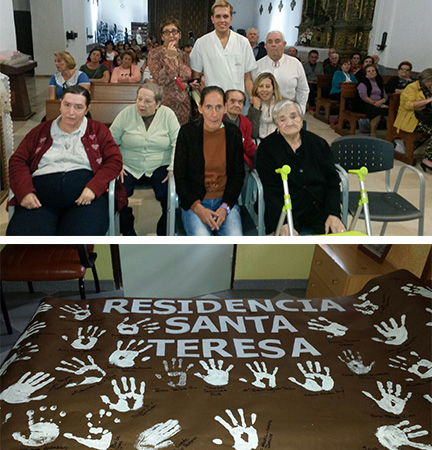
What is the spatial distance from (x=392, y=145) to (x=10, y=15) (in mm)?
1412

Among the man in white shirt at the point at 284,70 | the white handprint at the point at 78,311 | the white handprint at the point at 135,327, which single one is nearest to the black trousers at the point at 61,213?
the white handprint at the point at 78,311

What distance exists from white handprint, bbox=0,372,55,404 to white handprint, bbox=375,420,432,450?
0.68 meters

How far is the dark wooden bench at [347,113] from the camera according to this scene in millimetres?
1752


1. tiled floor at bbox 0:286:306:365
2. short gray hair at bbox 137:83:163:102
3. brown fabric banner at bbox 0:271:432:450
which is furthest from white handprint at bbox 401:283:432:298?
short gray hair at bbox 137:83:163:102

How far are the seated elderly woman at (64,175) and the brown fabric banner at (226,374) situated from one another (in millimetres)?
438

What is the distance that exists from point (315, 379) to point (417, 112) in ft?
3.85

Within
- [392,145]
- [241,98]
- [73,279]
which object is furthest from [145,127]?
[392,145]

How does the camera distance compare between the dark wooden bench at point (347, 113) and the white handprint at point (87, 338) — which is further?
the dark wooden bench at point (347, 113)

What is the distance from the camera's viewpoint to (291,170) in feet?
5.35

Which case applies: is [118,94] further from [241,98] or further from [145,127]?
[241,98]

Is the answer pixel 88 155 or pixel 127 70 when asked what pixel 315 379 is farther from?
pixel 127 70

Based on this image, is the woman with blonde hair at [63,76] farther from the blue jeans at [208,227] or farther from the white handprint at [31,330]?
the white handprint at [31,330]

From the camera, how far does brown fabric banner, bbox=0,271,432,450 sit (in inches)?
35.3

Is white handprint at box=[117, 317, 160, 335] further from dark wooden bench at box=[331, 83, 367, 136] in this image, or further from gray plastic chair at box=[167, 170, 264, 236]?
dark wooden bench at box=[331, 83, 367, 136]
